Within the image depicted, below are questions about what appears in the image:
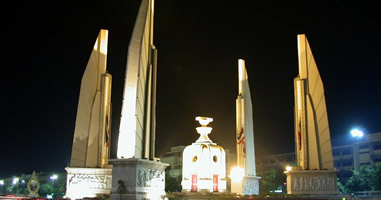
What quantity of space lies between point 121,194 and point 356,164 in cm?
4952

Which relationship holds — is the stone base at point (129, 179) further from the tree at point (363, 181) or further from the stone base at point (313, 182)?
the tree at point (363, 181)

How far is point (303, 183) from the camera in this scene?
22.8 meters

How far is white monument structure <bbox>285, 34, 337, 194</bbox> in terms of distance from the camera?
22.6 m

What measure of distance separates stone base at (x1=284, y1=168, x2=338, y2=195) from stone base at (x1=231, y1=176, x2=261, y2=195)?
610 cm

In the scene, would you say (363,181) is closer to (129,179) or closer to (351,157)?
(351,157)

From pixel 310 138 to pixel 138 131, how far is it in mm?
10687

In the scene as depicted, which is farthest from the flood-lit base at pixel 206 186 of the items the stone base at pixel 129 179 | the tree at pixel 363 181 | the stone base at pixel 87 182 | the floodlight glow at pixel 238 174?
the tree at pixel 363 181

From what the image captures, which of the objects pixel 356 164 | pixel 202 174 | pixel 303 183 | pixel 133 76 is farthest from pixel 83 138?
pixel 356 164

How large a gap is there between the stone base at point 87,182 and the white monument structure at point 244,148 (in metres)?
10.8

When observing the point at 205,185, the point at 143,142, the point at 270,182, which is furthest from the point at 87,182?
the point at 270,182

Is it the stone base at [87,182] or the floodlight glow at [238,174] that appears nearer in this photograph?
the stone base at [87,182]

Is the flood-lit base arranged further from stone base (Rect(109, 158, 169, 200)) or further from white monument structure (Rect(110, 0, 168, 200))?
stone base (Rect(109, 158, 169, 200))

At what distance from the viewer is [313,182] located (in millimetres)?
22656

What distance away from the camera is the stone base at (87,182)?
68.2 ft
